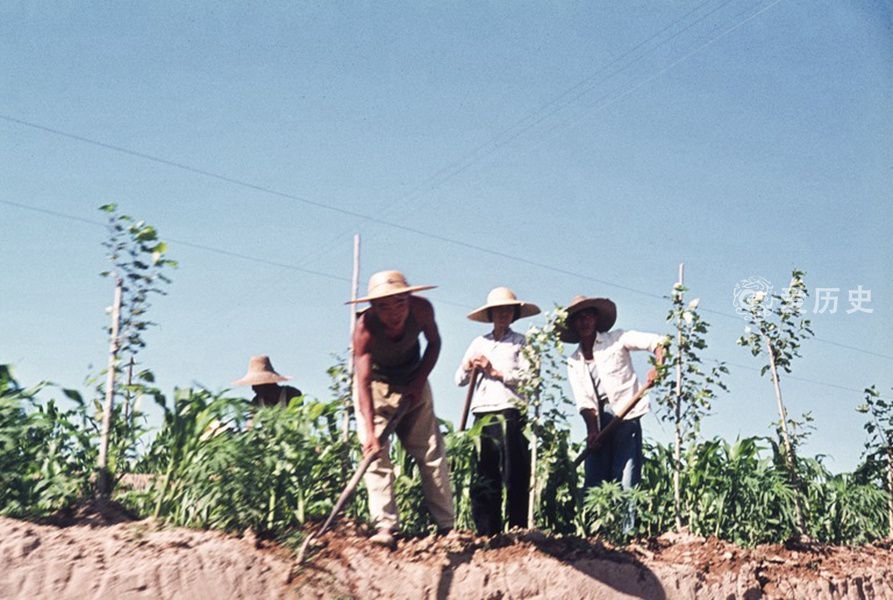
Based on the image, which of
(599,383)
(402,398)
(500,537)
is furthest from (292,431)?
(599,383)

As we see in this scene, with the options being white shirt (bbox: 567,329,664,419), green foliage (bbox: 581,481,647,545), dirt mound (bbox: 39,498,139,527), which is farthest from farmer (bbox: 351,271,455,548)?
white shirt (bbox: 567,329,664,419)

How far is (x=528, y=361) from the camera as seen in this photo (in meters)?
6.43

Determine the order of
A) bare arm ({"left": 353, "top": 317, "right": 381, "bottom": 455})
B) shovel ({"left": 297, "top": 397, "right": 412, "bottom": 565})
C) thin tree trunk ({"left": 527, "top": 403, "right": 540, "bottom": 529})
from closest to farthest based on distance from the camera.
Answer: shovel ({"left": 297, "top": 397, "right": 412, "bottom": 565})
bare arm ({"left": 353, "top": 317, "right": 381, "bottom": 455})
thin tree trunk ({"left": 527, "top": 403, "right": 540, "bottom": 529})

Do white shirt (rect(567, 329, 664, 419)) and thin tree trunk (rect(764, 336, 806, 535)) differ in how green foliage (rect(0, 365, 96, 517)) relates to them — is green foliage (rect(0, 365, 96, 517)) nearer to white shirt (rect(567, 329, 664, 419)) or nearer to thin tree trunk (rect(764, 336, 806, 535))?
white shirt (rect(567, 329, 664, 419))

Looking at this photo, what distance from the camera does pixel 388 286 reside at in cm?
545

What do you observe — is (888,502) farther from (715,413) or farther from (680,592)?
(680,592)

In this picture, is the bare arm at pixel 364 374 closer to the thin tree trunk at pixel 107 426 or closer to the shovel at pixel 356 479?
the shovel at pixel 356 479

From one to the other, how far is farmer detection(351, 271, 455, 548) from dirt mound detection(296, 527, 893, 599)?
8.7 inches

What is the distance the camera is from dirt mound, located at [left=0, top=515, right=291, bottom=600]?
4.57 m

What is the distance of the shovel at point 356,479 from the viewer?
5133mm

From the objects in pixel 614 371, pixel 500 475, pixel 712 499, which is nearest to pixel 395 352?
pixel 500 475

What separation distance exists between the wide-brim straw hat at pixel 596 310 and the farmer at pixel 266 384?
6.63 ft

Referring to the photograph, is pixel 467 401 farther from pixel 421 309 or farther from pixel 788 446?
pixel 788 446

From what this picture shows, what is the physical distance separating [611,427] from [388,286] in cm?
225
